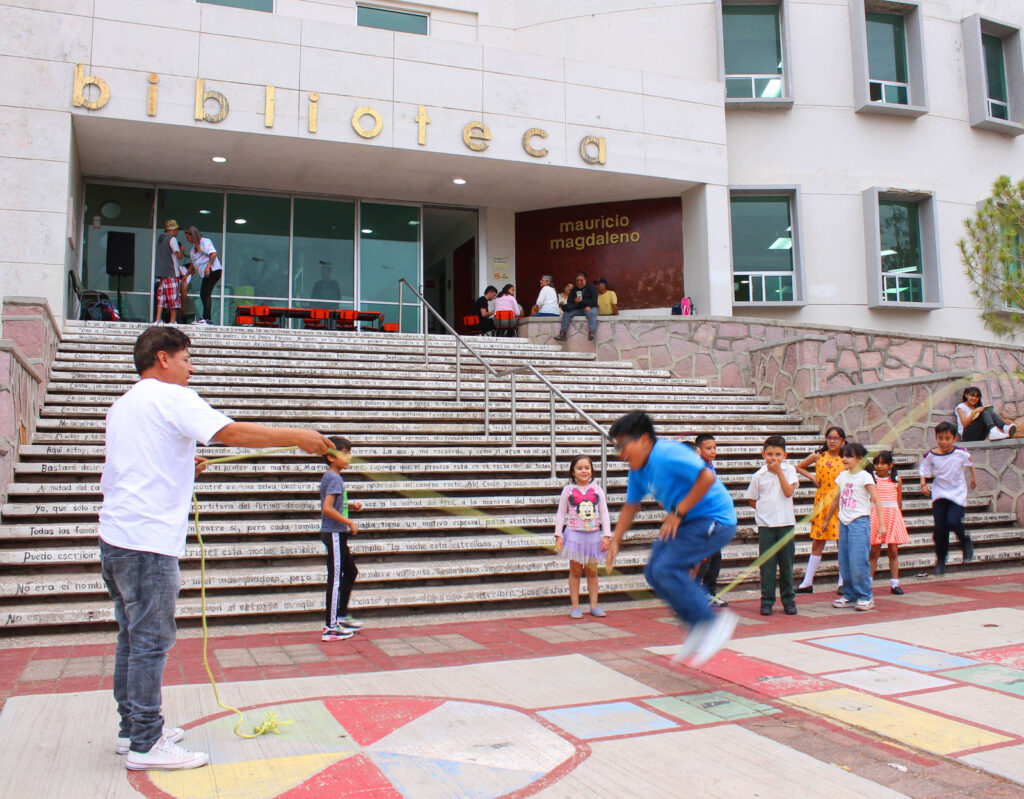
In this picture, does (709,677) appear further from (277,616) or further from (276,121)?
(276,121)

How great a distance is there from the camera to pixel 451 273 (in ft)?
64.4

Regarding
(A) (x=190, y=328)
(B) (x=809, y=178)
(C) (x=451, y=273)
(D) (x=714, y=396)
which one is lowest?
(D) (x=714, y=396)

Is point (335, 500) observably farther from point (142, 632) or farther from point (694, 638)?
point (694, 638)

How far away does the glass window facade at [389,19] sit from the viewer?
17547mm

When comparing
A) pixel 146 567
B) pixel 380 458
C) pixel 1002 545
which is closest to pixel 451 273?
pixel 380 458

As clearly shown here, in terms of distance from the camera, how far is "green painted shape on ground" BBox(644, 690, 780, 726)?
165 inches

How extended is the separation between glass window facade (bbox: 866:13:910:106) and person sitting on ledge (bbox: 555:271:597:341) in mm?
8110

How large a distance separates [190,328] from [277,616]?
7986 millimetres

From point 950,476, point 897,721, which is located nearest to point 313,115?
point 950,476

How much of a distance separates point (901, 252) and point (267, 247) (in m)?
13.3

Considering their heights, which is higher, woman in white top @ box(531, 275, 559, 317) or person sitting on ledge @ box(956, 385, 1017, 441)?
woman in white top @ box(531, 275, 559, 317)

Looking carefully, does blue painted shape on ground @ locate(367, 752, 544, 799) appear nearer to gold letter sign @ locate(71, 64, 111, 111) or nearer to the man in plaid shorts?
the man in plaid shorts

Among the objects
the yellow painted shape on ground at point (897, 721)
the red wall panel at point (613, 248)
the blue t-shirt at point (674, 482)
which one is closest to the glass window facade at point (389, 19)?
the red wall panel at point (613, 248)

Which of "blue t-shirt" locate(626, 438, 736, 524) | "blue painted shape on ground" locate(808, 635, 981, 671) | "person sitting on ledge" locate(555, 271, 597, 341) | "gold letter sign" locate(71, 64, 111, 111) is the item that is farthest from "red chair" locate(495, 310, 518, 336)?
"blue t-shirt" locate(626, 438, 736, 524)
